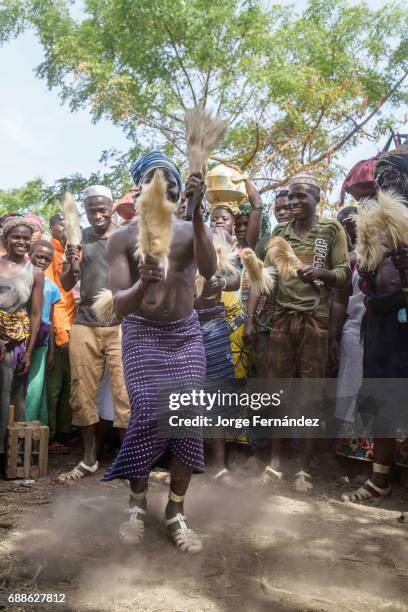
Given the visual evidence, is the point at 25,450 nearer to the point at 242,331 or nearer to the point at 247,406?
the point at 247,406

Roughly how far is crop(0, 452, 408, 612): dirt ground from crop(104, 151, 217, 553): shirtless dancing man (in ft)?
0.85

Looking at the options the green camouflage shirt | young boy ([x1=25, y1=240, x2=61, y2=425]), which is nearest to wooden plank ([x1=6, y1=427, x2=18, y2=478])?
young boy ([x1=25, y1=240, x2=61, y2=425])

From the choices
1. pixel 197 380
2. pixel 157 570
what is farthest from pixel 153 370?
pixel 157 570

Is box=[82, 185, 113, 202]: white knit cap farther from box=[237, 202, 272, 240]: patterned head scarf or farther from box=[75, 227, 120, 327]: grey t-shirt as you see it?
box=[237, 202, 272, 240]: patterned head scarf

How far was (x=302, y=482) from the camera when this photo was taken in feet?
15.1

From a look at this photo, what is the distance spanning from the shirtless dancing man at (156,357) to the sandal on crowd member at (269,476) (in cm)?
137

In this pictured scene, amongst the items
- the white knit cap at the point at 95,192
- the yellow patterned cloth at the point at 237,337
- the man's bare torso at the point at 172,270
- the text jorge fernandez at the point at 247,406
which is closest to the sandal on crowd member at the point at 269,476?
the text jorge fernandez at the point at 247,406

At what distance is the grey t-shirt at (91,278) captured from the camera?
203 inches

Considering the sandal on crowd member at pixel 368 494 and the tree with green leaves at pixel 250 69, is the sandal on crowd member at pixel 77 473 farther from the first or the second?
the tree with green leaves at pixel 250 69

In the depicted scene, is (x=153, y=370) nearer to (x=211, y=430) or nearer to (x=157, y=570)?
(x=157, y=570)

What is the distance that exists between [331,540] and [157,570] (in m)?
1.04

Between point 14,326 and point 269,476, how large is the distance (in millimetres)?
2337

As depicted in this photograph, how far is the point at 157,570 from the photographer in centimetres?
294

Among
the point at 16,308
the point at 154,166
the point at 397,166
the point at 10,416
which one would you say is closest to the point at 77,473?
the point at 10,416
